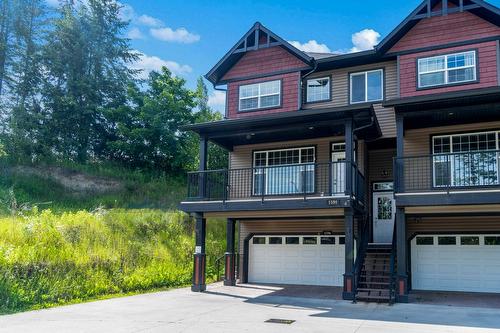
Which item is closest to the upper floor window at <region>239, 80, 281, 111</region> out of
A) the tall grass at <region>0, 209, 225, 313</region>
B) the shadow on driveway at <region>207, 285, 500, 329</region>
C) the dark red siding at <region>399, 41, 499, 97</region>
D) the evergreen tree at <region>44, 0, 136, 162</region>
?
the dark red siding at <region>399, 41, 499, 97</region>

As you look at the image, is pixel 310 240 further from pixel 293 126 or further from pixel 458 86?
pixel 458 86

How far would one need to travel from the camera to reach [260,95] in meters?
18.0

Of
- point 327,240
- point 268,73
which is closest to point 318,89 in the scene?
point 268,73

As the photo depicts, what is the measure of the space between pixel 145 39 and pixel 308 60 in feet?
80.1

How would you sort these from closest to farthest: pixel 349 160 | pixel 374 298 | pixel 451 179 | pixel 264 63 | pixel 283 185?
pixel 374 298
pixel 349 160
pixel 451 179
pixel 283 185
pixel 264 63

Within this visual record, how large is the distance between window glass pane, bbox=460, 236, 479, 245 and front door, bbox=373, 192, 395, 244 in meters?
2.45

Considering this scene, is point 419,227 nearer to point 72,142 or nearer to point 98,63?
point 72,142

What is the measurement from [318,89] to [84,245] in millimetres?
10136

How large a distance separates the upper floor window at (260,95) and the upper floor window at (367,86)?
112 inches

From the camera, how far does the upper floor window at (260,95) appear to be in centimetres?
1767

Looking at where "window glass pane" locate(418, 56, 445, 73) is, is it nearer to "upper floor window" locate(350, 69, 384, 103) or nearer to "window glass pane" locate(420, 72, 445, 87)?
"window glass pane" locate(420, 72, 445, 87)

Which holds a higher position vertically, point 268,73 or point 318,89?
point 268,73

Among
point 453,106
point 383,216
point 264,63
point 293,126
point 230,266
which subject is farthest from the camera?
point 264,63

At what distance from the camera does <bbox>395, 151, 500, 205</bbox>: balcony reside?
39.5 ft
